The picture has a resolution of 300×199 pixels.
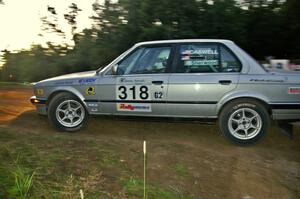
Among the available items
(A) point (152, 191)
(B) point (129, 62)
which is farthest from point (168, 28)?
(A) point (152, 191)

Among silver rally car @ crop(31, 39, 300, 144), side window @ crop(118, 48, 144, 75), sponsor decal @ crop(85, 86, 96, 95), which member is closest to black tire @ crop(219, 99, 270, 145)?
silver rally car @ crop(31, 39, 300, 144)

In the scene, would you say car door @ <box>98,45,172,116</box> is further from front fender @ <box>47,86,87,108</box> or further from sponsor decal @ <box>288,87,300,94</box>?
sponsor decal @ <box>288,87,300,94</box>

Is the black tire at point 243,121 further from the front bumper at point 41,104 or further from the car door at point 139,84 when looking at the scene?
the front bumper at point 41,104

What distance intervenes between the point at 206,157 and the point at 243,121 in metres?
1.04

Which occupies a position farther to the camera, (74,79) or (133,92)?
(74,79)

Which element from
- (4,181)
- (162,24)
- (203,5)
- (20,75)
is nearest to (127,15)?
(162,24)

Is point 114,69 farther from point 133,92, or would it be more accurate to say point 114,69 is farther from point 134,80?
point 133,92

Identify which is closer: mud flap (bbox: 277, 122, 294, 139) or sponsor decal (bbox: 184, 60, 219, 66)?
sponsor decal (bbox: 184, 60, 219, 66)

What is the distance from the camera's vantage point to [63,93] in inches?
227

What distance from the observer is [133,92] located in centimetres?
544

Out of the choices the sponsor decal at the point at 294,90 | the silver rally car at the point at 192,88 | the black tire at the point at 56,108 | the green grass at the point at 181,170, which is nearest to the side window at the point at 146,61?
the silver rally car at the point at 192,88

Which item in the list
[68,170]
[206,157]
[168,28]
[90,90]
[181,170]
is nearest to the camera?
[68,170]

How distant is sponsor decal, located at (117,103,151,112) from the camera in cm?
543

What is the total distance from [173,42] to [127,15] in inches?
235
